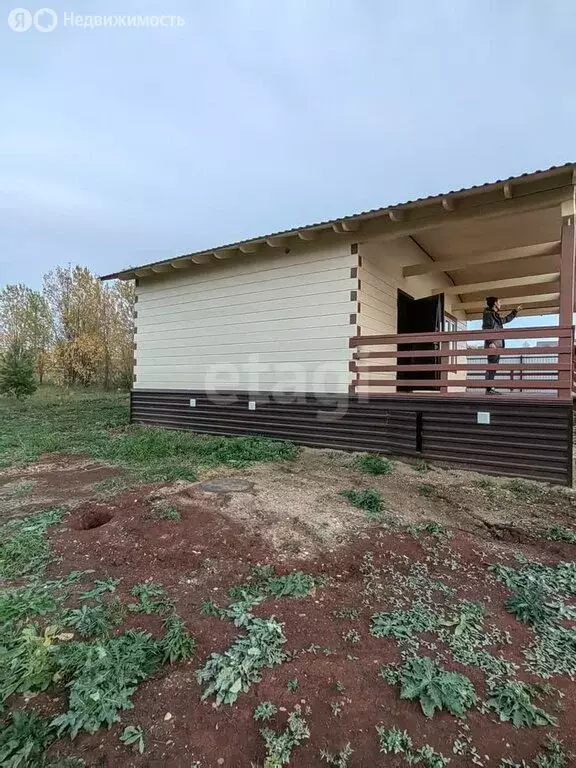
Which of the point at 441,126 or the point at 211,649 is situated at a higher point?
the point at 441,126

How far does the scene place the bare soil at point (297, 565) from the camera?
1.26 m

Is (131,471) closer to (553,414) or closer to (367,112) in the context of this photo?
(553,414)

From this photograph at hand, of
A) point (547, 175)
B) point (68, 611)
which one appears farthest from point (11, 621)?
point (547, 175)

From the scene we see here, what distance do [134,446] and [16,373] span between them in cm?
846

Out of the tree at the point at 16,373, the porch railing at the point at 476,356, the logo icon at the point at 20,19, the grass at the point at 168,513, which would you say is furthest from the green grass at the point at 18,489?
the tree at the point at 16,373

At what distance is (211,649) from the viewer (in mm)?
1669

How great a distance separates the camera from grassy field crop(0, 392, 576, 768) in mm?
1250

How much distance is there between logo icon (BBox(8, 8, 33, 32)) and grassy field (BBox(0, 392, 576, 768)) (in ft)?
29.1

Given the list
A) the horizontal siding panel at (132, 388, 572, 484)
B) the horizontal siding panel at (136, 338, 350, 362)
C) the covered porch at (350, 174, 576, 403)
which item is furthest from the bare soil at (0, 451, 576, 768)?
the horizontal siding panel at (136, 338, 350, 362)

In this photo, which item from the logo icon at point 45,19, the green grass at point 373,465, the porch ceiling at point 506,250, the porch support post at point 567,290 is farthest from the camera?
the logo icon at point 45,19

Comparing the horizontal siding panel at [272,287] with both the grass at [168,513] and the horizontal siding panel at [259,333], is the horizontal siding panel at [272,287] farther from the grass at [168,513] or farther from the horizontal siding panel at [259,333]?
the grass at [168,513]

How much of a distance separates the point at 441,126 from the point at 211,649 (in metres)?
18.3

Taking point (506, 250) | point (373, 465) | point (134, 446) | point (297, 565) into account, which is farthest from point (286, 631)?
point (506, 250)

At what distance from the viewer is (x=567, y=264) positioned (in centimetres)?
439
